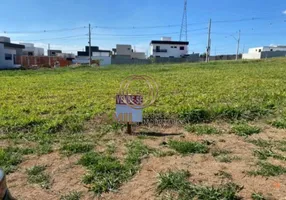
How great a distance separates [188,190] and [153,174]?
1.58 feet

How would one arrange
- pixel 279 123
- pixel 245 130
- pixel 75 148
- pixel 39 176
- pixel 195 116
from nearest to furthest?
pixel 39 176 → pixel 75 148 → pixel 245 130 → pixel 279 123 → pixel 195 116

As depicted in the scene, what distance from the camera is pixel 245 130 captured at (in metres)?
3.95

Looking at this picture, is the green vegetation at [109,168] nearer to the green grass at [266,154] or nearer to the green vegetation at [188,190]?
the green vegetation at [188,190]

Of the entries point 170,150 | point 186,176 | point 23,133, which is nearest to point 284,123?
point 170,150

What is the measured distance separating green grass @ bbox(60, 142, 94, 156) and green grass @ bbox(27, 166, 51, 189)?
45 cm

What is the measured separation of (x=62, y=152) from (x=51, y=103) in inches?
142

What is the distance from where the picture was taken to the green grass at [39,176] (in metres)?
2.60

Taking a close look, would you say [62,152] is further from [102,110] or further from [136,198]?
[102,110]

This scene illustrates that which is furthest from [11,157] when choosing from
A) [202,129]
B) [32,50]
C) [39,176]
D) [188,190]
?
[32,50]

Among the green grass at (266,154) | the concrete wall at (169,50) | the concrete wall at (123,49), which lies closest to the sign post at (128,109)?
the green grass at (266,154)

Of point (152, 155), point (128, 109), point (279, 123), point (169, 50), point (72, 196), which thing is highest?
point (169, 50)

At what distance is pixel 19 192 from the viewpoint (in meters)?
2.46

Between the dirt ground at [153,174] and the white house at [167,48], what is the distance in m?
60.7

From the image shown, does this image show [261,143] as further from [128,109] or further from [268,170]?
[128,109]
